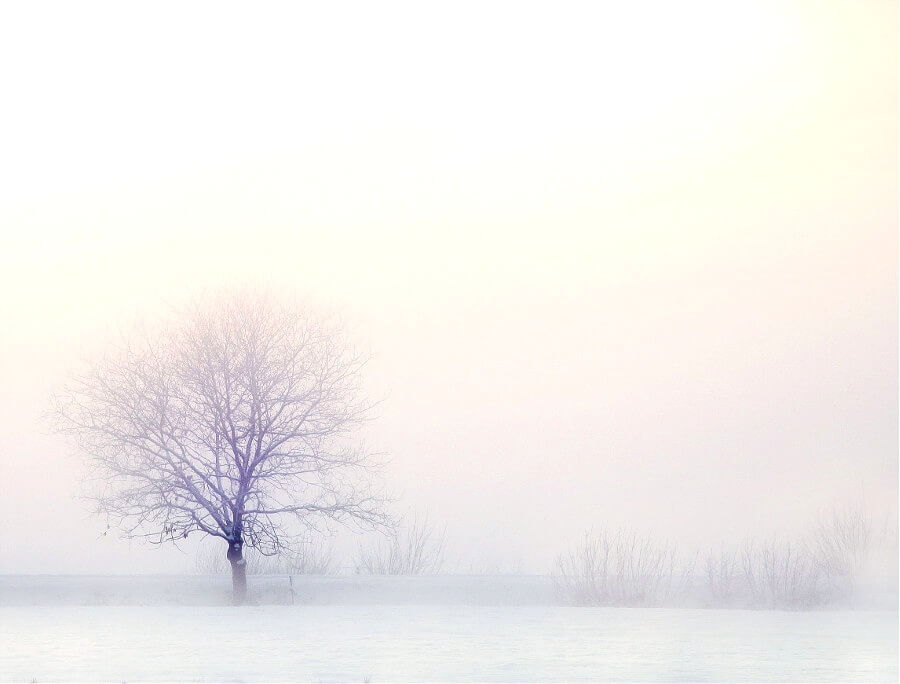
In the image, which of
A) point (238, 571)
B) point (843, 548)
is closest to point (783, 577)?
point (843, 548)

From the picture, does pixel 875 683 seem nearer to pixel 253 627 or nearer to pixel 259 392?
pixel 253 627

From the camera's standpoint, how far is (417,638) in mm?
8562

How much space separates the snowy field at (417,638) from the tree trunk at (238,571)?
36 cm

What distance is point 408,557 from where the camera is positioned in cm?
1241

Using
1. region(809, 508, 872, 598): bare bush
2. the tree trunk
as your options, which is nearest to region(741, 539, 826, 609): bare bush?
region(809, 508, 872, 598): bare bush

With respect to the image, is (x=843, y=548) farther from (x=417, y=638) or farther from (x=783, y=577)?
(x=417, y=638)

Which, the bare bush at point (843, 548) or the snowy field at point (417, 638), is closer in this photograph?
the snowy field at point (417, 638)

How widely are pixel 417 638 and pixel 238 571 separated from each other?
11.9 ft

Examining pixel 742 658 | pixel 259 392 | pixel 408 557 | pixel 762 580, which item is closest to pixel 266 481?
pixel 259 392

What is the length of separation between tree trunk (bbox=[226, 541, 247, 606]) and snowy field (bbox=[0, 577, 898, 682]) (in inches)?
14.2

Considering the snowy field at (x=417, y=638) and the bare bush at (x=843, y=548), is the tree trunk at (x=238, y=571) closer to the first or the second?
the snowy field at (x=417, y=638)

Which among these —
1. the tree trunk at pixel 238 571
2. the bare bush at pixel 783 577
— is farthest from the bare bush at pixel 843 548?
the tree trunk at pixel 238 571

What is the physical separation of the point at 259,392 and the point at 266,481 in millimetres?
856

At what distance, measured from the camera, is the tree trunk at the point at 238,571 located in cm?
1165
